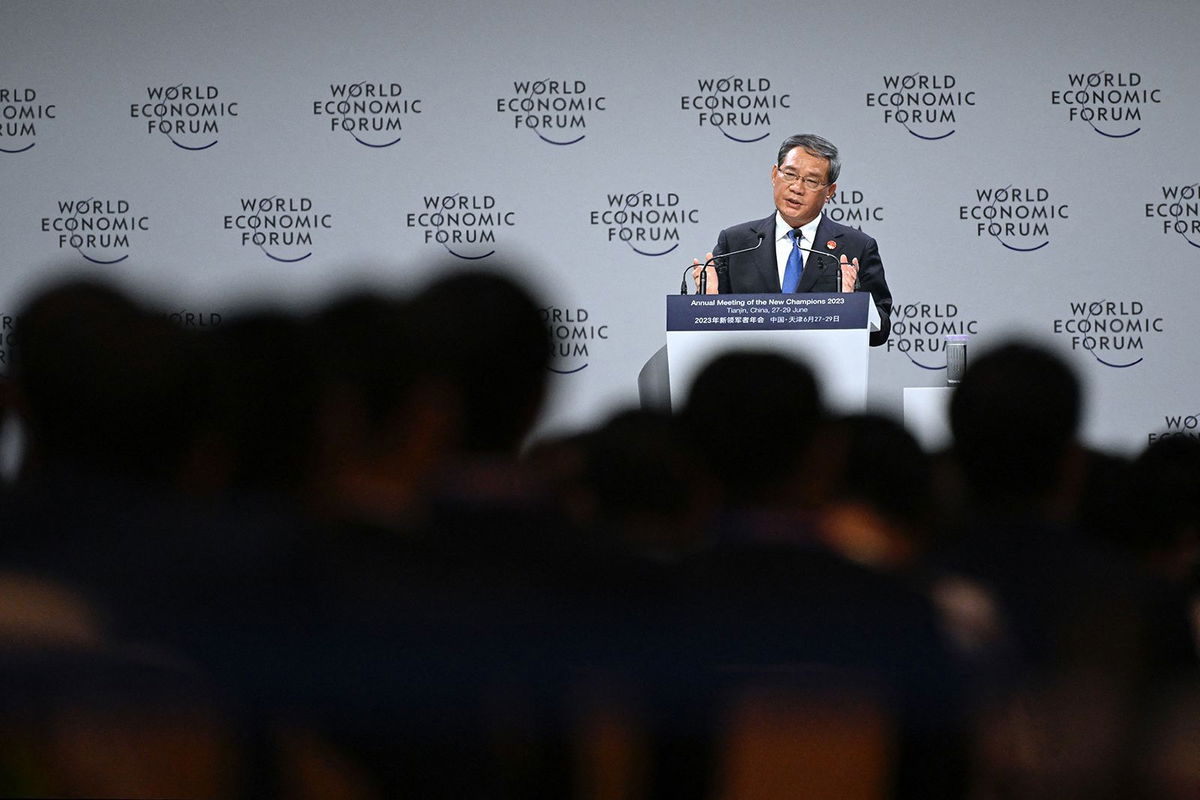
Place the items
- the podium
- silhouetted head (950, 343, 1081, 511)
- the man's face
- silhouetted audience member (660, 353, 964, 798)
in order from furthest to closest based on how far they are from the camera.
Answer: the man's face, the podium, silhouetted head (950, 343, 1081, 511), silhouetted audience member (660, 353, 964, 798)

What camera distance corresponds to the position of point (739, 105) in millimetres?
5555

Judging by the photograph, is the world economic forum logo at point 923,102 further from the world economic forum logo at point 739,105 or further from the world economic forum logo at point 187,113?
the world economic forum logo at point 187,113

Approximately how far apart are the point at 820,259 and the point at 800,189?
0.33 meters

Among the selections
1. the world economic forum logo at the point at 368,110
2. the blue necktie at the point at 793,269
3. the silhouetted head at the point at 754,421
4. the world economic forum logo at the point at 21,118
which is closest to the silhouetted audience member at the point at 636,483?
the silhouetted head at the point at 754,421

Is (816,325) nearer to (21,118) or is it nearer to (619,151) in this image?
(619,151)

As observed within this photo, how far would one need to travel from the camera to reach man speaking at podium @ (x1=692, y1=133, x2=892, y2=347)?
15.2 ft

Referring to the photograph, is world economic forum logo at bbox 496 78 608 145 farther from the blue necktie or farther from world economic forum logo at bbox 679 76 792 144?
the blue necktie

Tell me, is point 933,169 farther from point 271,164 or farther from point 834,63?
point 271,164

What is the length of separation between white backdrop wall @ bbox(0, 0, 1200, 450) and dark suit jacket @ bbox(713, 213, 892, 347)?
70cm

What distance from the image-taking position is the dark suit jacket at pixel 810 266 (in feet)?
15.1

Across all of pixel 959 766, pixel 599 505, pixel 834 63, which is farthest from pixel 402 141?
pixel 959 766

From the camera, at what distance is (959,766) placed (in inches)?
36.6

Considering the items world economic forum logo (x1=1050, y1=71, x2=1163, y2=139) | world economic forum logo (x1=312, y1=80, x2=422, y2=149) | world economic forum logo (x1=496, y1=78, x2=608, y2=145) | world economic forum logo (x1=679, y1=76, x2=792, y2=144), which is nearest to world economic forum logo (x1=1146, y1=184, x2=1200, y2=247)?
world economic forum logo (x1=1050, y1=71, x2=1163, y2=139)

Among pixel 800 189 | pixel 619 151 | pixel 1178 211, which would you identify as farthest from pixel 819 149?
pixel 1178 211
